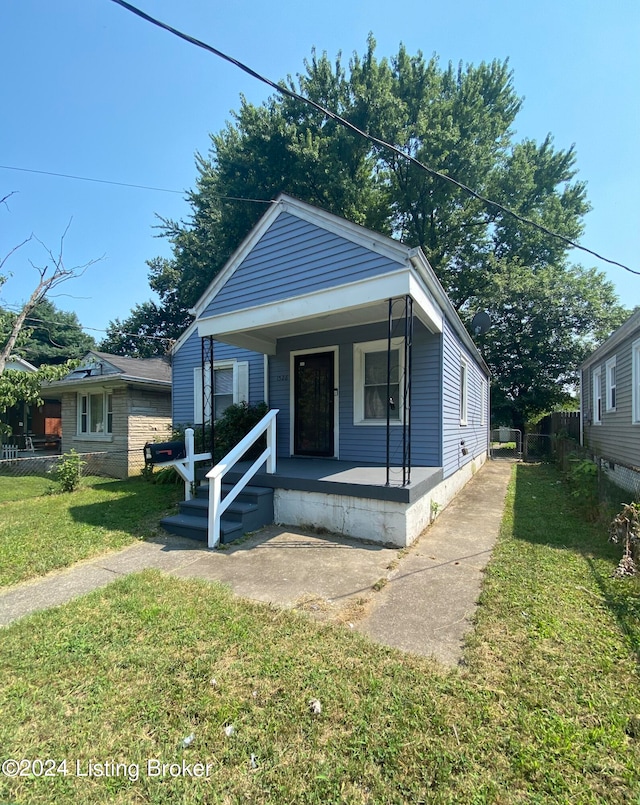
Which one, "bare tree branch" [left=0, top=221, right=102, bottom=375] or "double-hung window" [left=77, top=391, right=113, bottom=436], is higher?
"bare tree branch" [left=0, top=221, right=102, bottom=375]

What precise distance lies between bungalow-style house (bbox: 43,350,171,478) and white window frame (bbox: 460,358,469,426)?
8148 mm

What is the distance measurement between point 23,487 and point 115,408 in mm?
2971

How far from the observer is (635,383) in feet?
24.9

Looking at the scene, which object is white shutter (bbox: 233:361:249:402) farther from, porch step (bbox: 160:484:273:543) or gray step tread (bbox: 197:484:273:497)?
porch step (bbox: 160:484:273:543)

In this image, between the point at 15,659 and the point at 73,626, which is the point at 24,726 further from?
the point at 73,626

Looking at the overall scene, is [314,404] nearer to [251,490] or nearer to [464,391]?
[251,490]

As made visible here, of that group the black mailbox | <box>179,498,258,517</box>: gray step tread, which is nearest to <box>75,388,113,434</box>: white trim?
the black mailbox

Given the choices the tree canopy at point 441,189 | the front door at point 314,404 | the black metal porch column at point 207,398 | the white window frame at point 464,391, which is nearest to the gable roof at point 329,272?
the black metal porch column at point 207,398

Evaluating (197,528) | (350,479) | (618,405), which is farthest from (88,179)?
(618,405)

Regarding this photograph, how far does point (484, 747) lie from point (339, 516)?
11.3 feet

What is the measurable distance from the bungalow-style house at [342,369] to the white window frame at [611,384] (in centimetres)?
365

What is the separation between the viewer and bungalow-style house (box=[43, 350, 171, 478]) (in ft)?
35.8

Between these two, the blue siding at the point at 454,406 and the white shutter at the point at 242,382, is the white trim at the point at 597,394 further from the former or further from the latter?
the white shutter at the point at 242,382

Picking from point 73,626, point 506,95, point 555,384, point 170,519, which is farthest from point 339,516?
point 506,95
